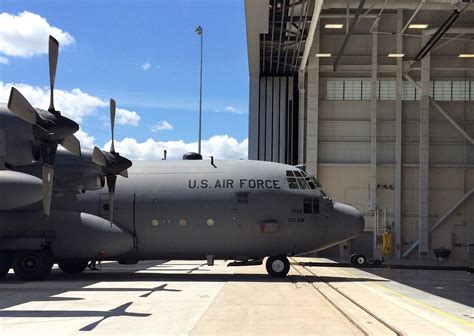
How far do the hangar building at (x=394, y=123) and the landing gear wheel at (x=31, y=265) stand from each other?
2218 centimetres

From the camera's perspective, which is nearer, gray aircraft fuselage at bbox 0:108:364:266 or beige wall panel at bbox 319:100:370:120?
gray aircraft fuselage at bbox 0:108:364:266

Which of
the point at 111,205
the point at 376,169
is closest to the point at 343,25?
the point at 376,169

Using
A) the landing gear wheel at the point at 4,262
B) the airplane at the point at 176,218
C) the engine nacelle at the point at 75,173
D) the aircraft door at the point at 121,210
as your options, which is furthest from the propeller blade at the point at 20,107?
the landing gear wheel at the point at 4,262

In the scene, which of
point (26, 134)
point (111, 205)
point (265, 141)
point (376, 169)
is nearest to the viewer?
point (26, 134)

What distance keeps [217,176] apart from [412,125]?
846 inches

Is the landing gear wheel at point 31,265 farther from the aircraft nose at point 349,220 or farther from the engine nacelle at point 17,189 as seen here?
the aircraft nose at point 349,220

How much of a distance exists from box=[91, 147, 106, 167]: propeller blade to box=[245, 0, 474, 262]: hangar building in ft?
66.4

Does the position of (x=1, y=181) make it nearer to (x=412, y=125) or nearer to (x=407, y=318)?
(x=407, y=318)

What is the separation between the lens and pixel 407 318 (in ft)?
41.7

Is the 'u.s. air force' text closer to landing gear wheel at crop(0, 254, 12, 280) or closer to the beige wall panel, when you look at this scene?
landing gear wheel at crop(0, 254, 12, 280)

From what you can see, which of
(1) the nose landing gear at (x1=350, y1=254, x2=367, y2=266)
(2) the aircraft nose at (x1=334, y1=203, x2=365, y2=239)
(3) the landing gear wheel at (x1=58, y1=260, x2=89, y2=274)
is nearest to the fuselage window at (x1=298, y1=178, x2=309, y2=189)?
(2) the aircraft nose at (x1=334, y1=203, x2=365, y2=239)

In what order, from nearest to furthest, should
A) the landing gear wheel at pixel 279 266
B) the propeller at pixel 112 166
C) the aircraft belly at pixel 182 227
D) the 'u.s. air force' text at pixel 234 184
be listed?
the propeller at pixel 112 166, the aircraft belly at pixel 182 227, the 'u.s. air force' text at pixel 234 184, the landing gear wheel at pixel 279 266

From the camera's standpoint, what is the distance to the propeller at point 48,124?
13279 mm

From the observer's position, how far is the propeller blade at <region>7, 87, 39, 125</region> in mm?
12938
